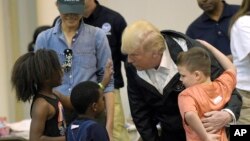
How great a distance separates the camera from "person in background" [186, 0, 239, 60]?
13.6 ft

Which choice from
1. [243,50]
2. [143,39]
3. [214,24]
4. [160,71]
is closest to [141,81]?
[160,71]

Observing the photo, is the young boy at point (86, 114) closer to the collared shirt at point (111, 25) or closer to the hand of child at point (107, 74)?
the hand of child at point (107, 74)

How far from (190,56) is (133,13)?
2.86 m

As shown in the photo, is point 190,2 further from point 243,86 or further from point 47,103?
point 47,103

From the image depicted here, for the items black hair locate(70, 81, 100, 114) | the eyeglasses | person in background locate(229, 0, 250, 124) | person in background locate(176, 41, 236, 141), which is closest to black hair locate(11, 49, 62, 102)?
black hair locate(70, 81, 100, 114)

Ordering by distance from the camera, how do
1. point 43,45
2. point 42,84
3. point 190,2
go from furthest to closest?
1. point 190,2
2. point 43,45
3. point 42,84

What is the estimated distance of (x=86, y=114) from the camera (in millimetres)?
2617

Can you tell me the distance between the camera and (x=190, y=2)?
512cm

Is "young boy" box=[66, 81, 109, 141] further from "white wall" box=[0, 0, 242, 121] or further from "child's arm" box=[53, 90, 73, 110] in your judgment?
"white wall" box=[0, 0, 242, 121]

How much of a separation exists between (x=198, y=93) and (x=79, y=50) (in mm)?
834

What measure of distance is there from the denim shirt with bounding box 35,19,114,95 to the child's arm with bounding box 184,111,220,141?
2.60 ft

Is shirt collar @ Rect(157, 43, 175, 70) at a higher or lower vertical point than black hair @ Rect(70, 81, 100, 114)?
higher

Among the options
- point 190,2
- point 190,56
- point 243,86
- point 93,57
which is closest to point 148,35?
point 190,56

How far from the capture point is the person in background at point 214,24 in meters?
4.16
